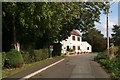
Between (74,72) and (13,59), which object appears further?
(13,59)

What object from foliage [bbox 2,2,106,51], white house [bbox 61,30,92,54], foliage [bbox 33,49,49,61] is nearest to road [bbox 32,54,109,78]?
foliage [bbox 2,2,106,51]

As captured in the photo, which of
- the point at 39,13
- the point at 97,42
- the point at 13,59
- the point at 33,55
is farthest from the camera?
the point at 97,42

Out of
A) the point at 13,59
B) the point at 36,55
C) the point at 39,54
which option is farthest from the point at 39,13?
the point at 39,54

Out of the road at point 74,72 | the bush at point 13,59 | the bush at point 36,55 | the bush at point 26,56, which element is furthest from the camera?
the bush at point 36,55

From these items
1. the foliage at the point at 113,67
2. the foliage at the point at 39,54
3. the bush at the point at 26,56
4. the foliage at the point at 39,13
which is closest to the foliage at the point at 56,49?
the foliage at the point at 39,54

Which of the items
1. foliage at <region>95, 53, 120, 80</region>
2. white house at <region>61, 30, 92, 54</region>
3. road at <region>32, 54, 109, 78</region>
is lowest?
road at <region>32, 54, 109, 78</region>

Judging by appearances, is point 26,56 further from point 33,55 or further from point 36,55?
point 36,55

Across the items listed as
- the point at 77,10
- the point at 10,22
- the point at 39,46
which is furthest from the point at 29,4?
the point at 39,46

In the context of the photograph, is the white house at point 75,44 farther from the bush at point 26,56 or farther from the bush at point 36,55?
the bush at point 26,56

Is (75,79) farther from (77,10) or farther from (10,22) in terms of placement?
(10,22)

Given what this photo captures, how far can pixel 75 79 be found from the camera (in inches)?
448

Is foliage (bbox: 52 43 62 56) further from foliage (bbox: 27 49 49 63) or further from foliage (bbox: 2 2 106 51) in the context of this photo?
foliage (bbox: 2 2 106 51)

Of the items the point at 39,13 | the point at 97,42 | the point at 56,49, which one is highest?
the point at 39,13

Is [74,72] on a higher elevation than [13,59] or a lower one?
lower
